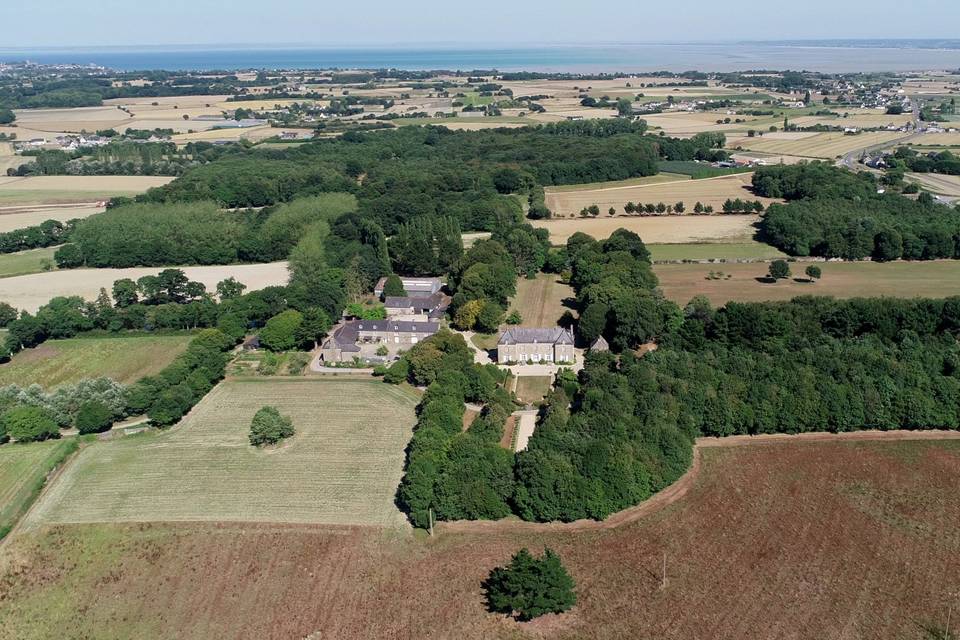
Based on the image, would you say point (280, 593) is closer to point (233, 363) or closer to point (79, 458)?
point (79, 458)

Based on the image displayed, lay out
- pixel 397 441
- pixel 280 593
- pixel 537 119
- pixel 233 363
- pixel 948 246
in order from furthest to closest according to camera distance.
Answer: pixel 537 119, pixel 948 246, pixel 233 363, pixel 397 441, pixel 280 593

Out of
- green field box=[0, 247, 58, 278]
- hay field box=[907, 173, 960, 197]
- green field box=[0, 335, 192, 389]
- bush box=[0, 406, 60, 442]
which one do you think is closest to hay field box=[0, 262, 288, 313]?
green field box=[0, 247, 58, 278]

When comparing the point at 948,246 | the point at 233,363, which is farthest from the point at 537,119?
the point at 233,363

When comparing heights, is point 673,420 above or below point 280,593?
above

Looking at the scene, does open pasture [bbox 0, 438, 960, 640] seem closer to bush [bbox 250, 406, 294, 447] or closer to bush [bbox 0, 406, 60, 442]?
bush [bbox 250, 406, 294, 447]

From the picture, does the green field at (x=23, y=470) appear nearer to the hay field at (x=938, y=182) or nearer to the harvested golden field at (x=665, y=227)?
the harvested golden field at (x=665, y=227)

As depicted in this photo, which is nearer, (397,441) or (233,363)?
(397,441)

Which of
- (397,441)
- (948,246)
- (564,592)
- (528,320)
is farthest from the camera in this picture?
(948,246)
